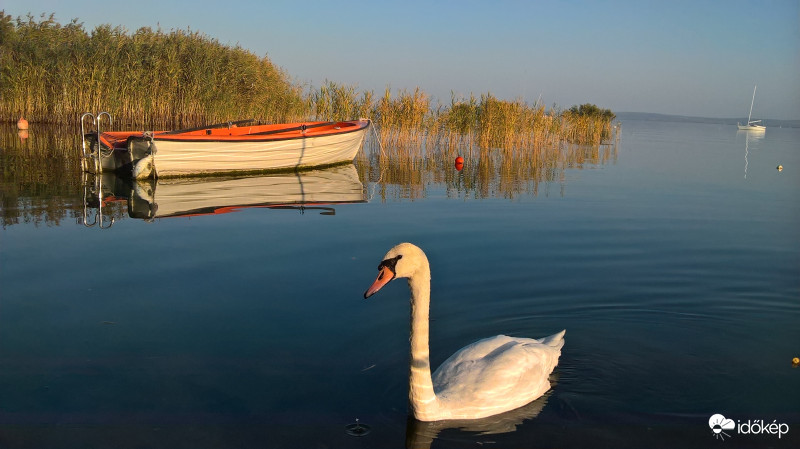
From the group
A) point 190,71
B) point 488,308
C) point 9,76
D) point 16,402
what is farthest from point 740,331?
point 9,76

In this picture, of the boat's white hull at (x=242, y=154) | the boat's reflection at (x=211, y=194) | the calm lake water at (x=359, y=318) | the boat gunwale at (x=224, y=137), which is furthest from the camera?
the boat's white hull at (x=242, y=154)

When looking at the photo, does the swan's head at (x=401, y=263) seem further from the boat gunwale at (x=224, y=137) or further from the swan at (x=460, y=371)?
the boat gunwale at (x=224, y=137)

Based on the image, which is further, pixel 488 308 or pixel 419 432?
pixel 488 308

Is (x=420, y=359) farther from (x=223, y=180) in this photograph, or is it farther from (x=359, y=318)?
(x=223, y=180)

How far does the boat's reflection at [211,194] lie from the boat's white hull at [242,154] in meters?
0.30

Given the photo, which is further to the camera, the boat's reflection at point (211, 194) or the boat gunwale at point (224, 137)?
the boat gunwale at point (224, 137)

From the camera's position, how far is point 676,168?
2298cm

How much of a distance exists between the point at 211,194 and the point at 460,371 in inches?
414

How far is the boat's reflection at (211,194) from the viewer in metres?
12.4

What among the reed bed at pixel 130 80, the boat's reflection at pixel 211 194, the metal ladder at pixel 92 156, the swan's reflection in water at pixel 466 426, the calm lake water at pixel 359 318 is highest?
the reed bed at pixel 130 80

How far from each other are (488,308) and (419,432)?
2649 mm

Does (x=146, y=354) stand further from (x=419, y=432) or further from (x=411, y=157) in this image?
(x=411, y=157)

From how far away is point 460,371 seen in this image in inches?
195

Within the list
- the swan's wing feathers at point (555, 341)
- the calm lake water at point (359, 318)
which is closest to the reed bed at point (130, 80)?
the calm lake water at point (359, 318)
